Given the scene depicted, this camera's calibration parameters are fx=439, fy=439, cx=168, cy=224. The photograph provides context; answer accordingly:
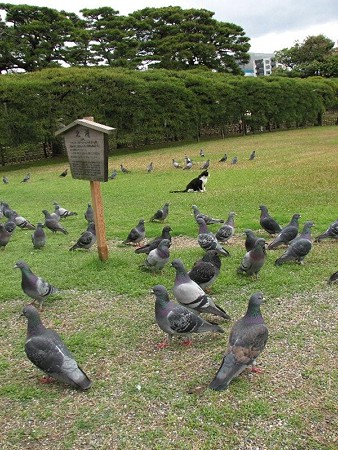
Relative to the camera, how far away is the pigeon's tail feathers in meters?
4.04

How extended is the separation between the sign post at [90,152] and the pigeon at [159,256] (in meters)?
1.00

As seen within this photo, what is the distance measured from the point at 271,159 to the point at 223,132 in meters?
21.1

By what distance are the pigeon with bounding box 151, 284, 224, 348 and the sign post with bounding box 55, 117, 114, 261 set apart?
2707 mm

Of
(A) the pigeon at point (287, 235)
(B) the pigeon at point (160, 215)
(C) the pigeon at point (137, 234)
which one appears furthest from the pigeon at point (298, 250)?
(B) the pigeon at point (160, 215)

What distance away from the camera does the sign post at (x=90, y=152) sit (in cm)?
681

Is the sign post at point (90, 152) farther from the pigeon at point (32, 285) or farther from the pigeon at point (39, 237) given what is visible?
the pigeon at point (39, 237)

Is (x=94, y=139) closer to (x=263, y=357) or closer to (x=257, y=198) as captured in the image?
(x=263, y=357)

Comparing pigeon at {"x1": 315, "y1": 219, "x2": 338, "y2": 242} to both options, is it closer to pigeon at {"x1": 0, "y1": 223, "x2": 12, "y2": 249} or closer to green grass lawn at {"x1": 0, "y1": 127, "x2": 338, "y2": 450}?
green grass lawn at {"x1": 0, "y1": 127, "x2": 338, "y2": 450}

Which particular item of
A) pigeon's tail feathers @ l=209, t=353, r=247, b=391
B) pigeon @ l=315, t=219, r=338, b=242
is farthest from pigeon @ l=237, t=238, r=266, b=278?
pigeon's tail feathers @ l=209, t=353, r=247, b=391

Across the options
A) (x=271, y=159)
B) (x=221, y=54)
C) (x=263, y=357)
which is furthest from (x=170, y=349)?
(x=221, y=54)

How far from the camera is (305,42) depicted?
6569cm

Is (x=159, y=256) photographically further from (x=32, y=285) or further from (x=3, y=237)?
(x=3, y=237)

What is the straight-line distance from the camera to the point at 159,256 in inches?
283

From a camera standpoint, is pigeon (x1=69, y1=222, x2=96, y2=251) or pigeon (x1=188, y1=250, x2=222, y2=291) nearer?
pigeon (x1=188, y1=250, x2=222, y2=291)
